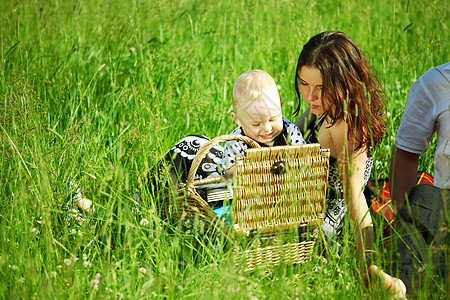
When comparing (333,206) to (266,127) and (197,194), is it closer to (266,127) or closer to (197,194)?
(266,127)

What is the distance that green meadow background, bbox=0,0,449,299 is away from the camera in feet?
5.44

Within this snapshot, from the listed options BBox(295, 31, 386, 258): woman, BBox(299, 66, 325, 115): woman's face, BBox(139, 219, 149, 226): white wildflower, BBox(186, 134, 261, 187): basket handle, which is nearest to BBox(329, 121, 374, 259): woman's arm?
BBox(295, 31, 386, 258): woman

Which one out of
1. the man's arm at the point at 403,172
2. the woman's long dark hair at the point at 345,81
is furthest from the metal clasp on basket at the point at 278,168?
the man's arm at the point at 403,172

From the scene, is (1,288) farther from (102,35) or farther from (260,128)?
(102,35)

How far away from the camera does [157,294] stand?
5.30ft

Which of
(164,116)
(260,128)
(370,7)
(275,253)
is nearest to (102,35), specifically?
(164,116)

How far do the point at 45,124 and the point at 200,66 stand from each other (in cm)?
169

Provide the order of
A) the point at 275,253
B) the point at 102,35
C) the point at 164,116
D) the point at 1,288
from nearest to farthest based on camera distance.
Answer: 1. the point at 1,288
2. the point at 275,253
3. the point at 164,116
4. the point at 102,35

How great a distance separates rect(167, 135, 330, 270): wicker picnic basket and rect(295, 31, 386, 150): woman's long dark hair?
13.4 inches

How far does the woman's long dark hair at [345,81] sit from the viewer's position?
219cm

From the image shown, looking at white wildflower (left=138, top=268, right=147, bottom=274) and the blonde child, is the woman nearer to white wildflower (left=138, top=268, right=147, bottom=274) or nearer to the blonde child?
the blonde child

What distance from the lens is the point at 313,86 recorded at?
2.27m

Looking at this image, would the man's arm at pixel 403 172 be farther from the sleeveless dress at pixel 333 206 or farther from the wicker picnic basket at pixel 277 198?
the wicker picnic basket at pixel 277 198

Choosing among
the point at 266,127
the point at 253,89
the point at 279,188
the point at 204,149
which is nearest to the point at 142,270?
the point at 204,149
